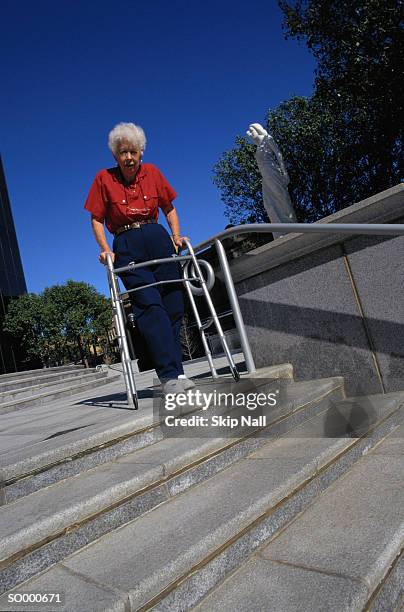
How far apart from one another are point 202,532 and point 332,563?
45 centimetres

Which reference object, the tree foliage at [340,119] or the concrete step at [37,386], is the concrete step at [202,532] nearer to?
the concrete step at [37,386]

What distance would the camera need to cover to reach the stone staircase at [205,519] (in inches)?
54.4

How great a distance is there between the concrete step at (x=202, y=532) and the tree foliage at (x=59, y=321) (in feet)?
101

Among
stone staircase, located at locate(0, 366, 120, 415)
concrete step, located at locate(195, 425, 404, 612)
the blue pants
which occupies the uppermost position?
the blue pants

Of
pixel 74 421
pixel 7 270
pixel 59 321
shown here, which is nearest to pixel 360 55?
pixel 74 421

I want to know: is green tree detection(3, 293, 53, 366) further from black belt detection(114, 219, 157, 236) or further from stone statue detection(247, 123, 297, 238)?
black belt detection(114, 219, 157, 236)

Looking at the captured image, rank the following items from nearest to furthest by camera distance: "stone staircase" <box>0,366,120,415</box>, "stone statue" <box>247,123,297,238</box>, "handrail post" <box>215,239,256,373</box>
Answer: "handrail post" <box>215,239,256,373</box>
"stone statue" <box>247,123,297,238</box>
"stone staircase" <box>0,366,120,415</box>

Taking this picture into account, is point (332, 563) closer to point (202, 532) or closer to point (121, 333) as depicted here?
point (202, 532)

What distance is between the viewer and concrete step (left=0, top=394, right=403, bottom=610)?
138cm

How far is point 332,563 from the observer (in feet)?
4.86

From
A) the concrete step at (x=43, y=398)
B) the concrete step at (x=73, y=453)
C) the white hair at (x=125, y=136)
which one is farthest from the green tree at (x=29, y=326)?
the concrete step at (x=73, y=453)

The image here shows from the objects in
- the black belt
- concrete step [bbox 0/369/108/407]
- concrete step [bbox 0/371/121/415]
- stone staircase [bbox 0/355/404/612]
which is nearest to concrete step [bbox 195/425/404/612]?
stone staircase [bbox 0/355/404/612]

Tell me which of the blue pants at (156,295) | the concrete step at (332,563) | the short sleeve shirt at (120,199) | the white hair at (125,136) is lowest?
the concrete step at (332,563)

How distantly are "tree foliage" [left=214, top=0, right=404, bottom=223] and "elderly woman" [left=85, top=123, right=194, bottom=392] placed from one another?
41.6ft
